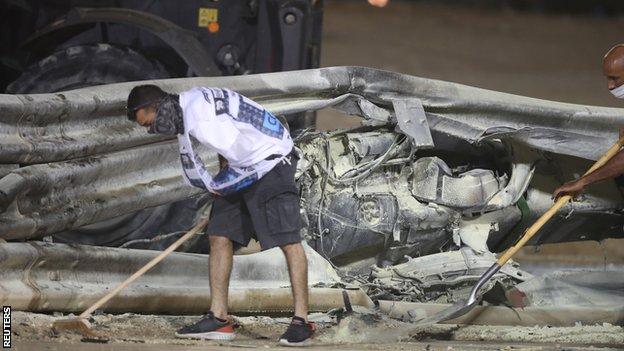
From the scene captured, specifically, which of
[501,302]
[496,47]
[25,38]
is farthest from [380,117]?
[496,47]

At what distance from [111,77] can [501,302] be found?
304 cm

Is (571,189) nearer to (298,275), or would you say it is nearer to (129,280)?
(298,275)

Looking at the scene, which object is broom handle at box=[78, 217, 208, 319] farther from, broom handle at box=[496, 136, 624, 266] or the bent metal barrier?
broom handle at box=[496, 136, 624, 266]

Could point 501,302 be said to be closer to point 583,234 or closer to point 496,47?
point 583,234

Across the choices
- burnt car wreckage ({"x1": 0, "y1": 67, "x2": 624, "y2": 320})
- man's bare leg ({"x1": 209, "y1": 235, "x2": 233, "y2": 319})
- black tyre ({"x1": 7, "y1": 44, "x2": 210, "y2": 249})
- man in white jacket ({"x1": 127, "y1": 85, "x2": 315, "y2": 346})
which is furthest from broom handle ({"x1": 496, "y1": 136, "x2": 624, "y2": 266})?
black tyre ({"x1": 7, "y1": 44, "x2": 210, "y2": 249})

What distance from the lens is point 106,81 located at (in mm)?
8953

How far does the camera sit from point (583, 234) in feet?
28.7

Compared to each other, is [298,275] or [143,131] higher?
[143,131]

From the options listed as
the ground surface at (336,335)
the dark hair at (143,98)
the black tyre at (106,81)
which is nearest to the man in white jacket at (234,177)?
the dark hair at (143,98)

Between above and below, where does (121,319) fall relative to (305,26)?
below

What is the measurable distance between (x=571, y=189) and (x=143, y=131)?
2499 millimetres

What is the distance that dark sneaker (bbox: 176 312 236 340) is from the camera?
6934mm

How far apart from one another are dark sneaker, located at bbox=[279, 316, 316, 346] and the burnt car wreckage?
0.75 meters

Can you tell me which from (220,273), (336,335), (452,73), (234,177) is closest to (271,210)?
(234,177)
